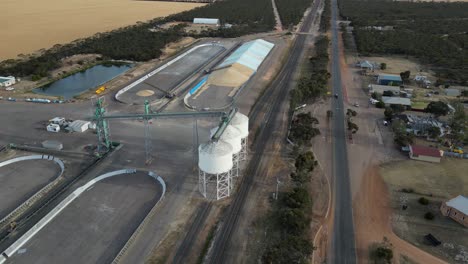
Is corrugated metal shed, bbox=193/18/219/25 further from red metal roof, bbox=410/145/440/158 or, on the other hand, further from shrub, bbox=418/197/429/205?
shrub, bbox=418/197/429/205

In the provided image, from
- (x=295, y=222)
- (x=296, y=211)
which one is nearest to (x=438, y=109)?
(x=296, y=211)

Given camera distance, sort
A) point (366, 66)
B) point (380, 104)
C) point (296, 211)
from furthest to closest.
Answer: point (366, 66)
point (380, 104)
point (296, 211)

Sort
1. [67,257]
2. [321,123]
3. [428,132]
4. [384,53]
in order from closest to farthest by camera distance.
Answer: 1. [67,257]
2. [428,132]
3. [321,123]
4. [384,53]

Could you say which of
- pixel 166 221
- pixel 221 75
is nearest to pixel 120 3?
pixel 221 75

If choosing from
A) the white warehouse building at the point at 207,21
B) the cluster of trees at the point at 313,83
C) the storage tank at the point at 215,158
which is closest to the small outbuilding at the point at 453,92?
the cluster of trees at the point at 313,83

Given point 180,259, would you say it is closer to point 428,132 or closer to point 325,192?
point 325,192

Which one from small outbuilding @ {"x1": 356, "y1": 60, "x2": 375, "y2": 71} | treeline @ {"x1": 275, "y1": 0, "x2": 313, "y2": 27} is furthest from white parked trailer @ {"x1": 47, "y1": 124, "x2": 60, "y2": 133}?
treeline @ {"x1": 275, "y1": 0, "x2": 313, "y2": 27}

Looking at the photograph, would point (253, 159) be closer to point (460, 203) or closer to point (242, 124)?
point (242, 124)
